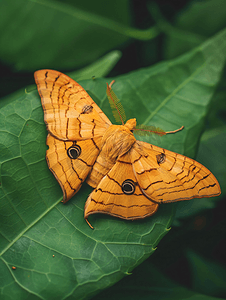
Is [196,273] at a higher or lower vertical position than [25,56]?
lower

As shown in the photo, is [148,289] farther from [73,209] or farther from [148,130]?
[148,130]

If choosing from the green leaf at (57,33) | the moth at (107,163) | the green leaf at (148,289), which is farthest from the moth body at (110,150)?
the green leaf at (57,33)

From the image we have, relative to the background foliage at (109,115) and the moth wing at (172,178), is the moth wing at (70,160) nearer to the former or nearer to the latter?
the background foliage at (109,115)

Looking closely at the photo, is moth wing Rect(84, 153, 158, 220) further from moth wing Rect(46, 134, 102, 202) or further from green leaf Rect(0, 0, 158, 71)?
green leaf Rect(0, 0, 158, 71)

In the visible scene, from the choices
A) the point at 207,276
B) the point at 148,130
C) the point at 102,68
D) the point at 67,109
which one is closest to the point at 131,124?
the point at 148,130

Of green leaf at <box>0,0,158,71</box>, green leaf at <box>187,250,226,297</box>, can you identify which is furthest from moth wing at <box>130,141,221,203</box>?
green leaf at <box>0,0,158,71</box>

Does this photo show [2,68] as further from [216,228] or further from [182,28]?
[216,228]

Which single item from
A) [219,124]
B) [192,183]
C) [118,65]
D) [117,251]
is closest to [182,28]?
[118,65]
